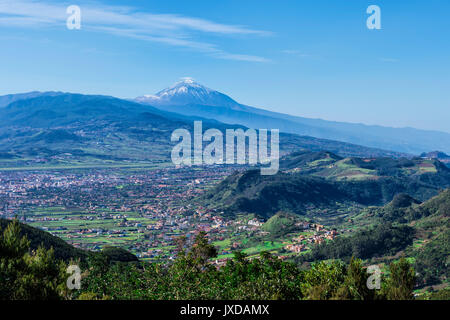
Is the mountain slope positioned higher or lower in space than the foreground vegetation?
lower

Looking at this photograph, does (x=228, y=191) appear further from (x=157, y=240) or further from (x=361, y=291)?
(x=361, y=291)

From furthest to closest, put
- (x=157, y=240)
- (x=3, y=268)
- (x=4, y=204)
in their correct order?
(x=4, y=204), (x=157, y=240), (x=3, y=268)

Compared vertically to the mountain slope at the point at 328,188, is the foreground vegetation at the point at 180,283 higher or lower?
higher

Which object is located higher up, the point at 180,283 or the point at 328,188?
the point at 180,283

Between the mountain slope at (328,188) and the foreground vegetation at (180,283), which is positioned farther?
the mountain slope at (328,188)

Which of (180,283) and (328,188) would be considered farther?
(328,188)

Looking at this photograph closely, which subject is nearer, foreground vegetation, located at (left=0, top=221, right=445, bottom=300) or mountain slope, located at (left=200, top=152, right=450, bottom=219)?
foreground vegetation, located at (left=0, top=221, right=445, bottom=300)

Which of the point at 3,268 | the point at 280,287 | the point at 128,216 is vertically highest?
the point at 3,268

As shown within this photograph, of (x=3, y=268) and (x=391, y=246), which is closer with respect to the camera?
Result: (x=3, y=268)

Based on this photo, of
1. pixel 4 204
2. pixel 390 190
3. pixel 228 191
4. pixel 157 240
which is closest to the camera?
pixel 157 240
